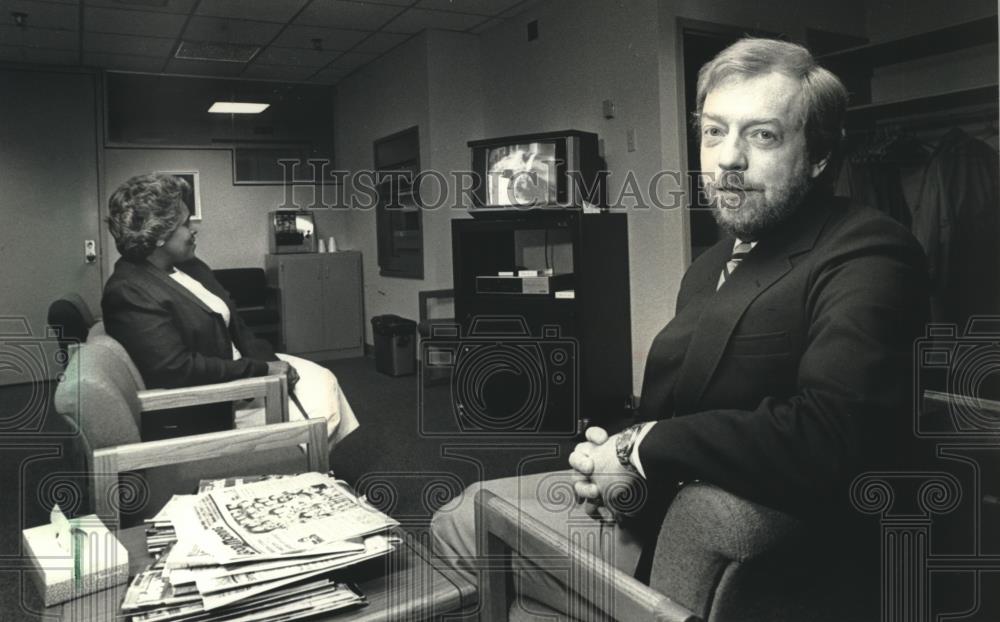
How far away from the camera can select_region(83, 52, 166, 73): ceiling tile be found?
161 inches

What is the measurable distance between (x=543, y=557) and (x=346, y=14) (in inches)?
166

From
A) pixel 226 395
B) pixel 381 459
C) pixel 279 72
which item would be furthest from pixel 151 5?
pixel 226 395

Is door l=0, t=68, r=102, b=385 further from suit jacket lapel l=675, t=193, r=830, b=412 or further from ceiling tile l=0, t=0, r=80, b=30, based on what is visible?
suit jacket lapel l=675, t=193, r=830, b=412

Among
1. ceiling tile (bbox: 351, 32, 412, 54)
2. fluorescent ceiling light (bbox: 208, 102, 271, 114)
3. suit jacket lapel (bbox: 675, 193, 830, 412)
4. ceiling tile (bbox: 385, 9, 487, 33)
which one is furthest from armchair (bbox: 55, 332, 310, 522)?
ceiling tile (bbox: 351, 32, 412, 54)

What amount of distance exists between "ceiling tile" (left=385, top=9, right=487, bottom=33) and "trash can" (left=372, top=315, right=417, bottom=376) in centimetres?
199

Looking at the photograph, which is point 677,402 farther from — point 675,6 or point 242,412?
point 675,6

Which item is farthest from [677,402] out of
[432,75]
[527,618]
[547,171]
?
[432,75]

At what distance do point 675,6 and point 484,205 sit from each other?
54.9 inches

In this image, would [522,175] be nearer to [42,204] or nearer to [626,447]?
[42,204]

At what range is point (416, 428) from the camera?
377 centimetres

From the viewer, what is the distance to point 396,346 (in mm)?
4883

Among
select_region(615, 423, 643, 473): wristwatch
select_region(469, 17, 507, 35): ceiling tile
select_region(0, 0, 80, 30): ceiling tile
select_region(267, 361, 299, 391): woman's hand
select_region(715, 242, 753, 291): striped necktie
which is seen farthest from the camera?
select_region(469, 17, 507, 35): ceiling tile

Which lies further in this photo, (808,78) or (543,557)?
(808,78)

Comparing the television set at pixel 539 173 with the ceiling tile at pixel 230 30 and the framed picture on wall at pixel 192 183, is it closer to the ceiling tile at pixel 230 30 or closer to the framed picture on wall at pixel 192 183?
the framed picture on wall at pixel 192 183
